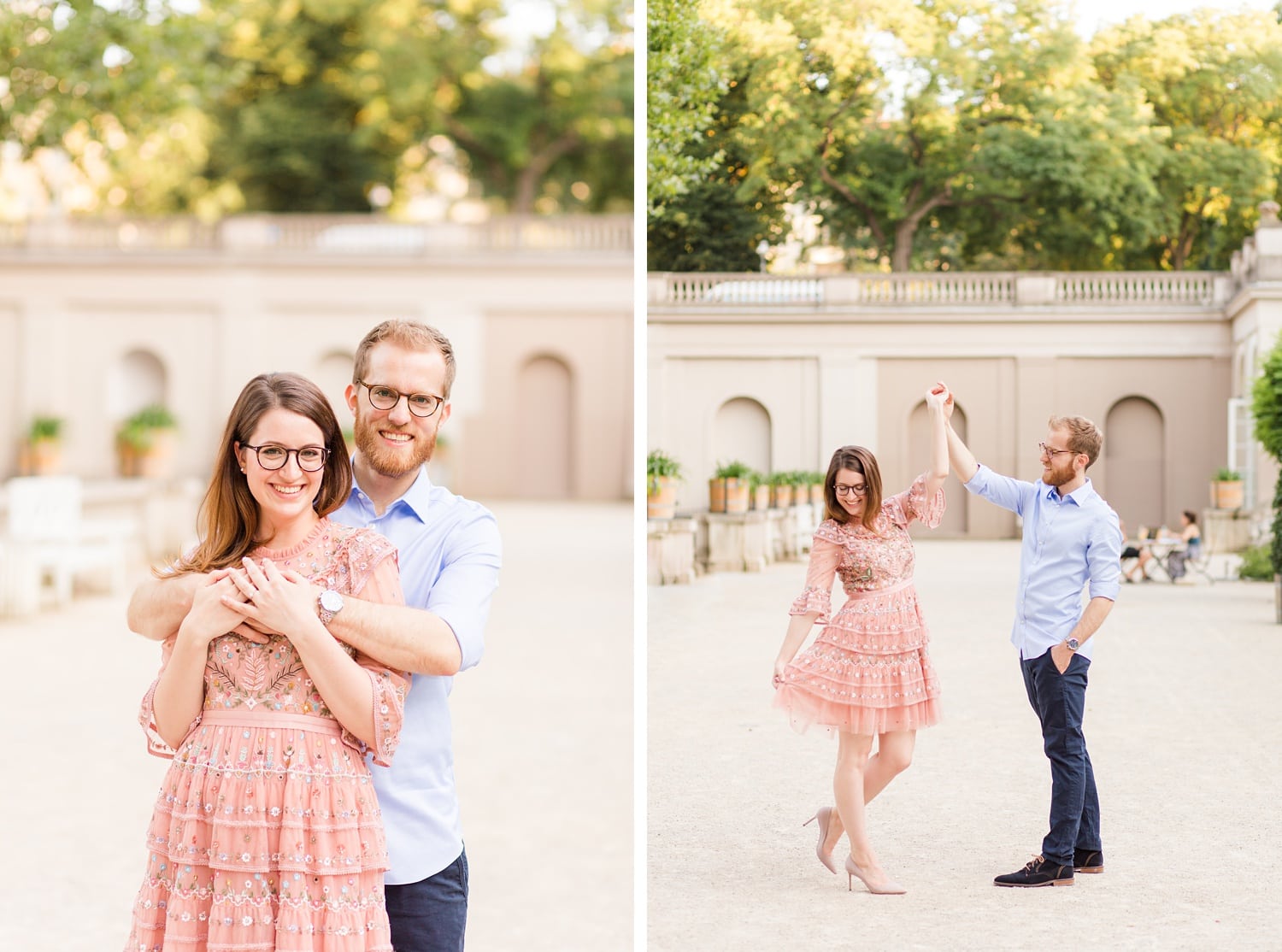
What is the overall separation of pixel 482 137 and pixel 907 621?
1178 inches

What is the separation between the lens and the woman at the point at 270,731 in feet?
8.02

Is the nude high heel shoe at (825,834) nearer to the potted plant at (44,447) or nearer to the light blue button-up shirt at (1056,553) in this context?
the light blue button-up shirt at (1056,553)

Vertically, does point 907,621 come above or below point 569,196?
below

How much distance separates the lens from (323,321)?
27469 millimetres

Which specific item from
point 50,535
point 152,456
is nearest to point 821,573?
point 50,535

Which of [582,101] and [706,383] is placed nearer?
[706,383]

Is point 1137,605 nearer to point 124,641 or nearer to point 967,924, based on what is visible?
point 967,924

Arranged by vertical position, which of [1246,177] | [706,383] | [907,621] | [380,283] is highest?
[380,283]

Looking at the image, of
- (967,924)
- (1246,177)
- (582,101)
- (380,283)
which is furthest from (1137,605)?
(582,101)

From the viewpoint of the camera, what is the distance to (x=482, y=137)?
3253cm

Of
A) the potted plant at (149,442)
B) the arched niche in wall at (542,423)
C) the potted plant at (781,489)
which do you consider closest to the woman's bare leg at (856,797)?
the potted plant at (781,489)

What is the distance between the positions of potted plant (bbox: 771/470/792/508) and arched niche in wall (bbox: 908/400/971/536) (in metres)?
0.38

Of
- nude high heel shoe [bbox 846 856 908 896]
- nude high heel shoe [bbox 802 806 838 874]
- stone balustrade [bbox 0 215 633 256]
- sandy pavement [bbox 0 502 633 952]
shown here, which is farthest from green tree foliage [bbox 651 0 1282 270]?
stone balustrade [bbox 0 215 633 256]

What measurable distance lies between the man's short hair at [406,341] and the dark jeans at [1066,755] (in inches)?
83.1
